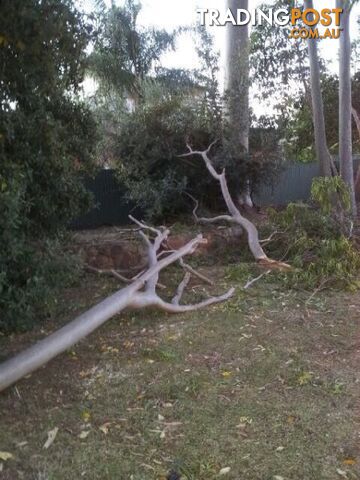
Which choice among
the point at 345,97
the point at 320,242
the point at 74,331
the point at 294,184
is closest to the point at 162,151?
the point at 320,242

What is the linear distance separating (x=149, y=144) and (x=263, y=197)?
4.85 metres

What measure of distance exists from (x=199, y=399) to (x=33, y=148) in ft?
9.06

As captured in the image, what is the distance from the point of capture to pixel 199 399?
4.16 metres

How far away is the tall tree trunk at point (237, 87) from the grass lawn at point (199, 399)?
17.0ft

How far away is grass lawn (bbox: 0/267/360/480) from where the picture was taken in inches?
128

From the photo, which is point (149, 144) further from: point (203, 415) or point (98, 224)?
point (203, 415)

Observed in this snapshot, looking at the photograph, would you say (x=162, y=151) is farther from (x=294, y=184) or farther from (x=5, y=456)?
(x=5, y=456)

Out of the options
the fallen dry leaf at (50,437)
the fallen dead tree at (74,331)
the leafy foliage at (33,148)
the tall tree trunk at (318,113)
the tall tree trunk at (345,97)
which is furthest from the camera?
the tall tree trunk at (318,113)

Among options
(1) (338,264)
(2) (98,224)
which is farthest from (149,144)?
(1) (338,264)

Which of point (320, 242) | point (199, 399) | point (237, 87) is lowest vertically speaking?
point (199, 399)

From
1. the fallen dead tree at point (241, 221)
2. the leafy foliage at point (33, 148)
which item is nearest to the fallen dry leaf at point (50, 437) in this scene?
the leafy foliage at point (33, 148)

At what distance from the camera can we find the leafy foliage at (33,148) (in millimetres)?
4223

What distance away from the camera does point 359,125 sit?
17391 millimetres

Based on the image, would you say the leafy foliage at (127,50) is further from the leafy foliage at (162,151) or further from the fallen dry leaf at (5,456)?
the fallen dry leaf at (5,456)
